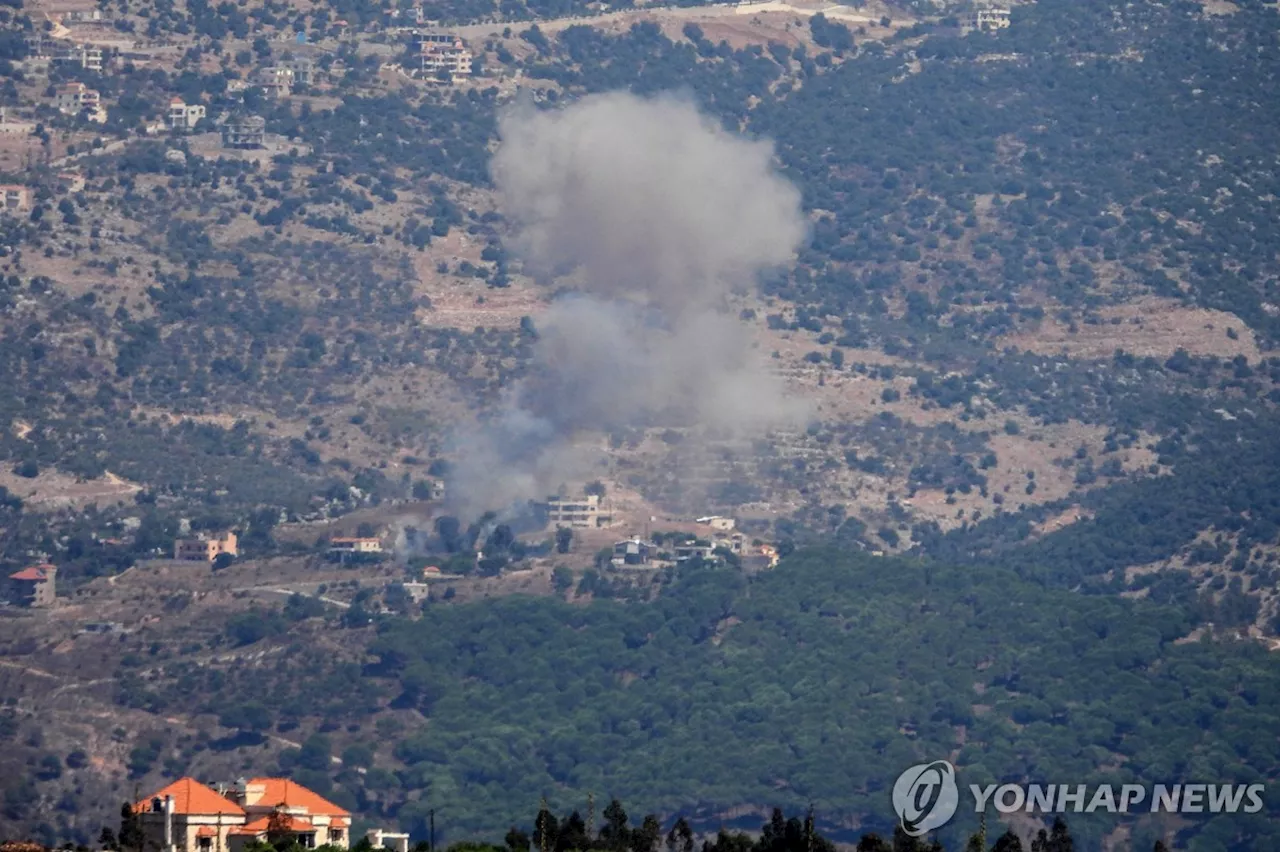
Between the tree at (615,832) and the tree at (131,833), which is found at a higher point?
the tree at (615,832)

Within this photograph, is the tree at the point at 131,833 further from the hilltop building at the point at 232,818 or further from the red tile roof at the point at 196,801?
the red tile roof at the point at 196,801

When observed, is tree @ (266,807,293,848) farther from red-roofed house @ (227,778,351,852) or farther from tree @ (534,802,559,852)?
tree @ (534,802,559,852)

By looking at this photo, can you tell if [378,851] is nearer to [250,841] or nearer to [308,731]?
[250,841]

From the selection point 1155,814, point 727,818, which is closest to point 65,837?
point 727,818

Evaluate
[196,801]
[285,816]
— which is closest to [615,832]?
[285,816]

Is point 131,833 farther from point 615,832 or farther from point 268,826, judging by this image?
point 615,832

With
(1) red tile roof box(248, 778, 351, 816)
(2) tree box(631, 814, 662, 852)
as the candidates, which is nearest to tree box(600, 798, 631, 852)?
(2) tree box(631, 814, 662, 852)

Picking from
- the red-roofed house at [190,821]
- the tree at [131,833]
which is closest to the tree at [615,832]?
the red-roofed house at [190,821]

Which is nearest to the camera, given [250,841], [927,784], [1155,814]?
[250,841]
